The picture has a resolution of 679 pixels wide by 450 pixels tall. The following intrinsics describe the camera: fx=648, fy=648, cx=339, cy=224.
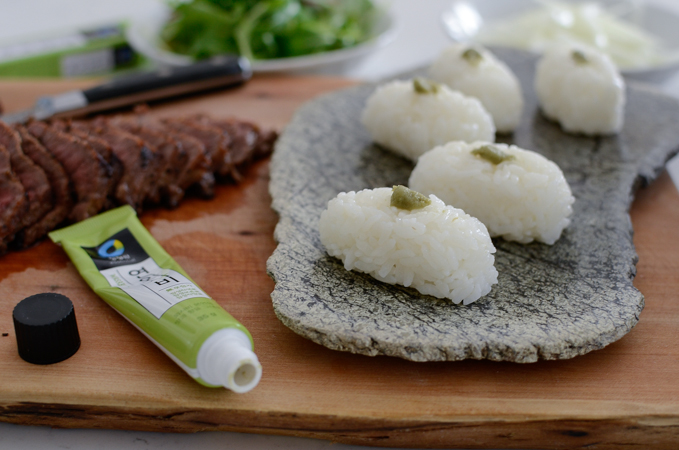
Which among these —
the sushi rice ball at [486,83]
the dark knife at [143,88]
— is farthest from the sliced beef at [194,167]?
the sushi rice ball at [486,83]

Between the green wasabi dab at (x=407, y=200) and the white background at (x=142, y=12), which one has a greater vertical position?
the green wasabi dab at (x=407, y=200)

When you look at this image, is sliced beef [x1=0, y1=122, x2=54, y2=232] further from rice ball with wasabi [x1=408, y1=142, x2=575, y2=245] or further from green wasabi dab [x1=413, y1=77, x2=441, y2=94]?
green wasabi dab [x1=413, y1=77, x2=441, y2=94]

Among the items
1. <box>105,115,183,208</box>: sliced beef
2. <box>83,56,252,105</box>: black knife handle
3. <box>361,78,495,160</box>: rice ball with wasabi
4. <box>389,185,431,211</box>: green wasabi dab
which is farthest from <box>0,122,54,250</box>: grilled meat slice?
<box>361,78,495,160</box>: rice ball with wasabi

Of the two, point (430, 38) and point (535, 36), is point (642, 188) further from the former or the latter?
point (430, 38)

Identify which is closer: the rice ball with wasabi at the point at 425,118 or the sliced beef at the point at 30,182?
the sliced beef at the point at 30,182

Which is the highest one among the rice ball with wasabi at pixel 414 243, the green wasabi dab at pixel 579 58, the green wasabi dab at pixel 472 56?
the green wasabi dab at pixel 579 58

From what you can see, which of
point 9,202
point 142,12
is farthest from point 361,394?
point 142,12

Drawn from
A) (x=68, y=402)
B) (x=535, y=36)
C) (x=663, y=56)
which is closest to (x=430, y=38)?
(x=535, y=36)

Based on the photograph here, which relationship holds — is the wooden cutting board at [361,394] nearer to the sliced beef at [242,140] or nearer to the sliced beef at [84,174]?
the sliced beef at [84,174]
